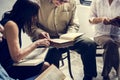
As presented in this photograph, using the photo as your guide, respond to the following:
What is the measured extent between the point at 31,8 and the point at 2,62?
1.42ft

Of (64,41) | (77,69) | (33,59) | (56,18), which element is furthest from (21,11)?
(77,69)

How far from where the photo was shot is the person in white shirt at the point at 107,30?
93.2 inches

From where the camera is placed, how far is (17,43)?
1756mm

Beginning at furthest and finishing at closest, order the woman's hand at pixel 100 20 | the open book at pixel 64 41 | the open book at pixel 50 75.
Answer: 1. the woman's hand at pixel 100 20
2. the open book at pixel 64 41
3. the open book at pixel 50 75

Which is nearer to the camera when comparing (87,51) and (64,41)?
(64,41)

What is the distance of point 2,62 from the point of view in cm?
185

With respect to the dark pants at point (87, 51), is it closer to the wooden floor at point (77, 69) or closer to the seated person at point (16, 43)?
the wooden floor at point (77, 69)

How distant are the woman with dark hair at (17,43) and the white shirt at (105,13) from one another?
85cm

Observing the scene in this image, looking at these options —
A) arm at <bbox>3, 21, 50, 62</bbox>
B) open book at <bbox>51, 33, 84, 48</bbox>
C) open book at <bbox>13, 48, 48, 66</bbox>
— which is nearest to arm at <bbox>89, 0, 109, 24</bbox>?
open book at <bbox>51, 33, 84, 48</bbox>

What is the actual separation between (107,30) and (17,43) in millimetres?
1079

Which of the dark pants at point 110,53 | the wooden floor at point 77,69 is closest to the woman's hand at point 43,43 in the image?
the dark pants at point 110,53

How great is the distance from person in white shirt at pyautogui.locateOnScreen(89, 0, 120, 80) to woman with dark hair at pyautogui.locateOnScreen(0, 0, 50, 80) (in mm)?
759

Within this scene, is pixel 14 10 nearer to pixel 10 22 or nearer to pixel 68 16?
pixel 10 22

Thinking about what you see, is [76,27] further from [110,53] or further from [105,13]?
[110,53]
